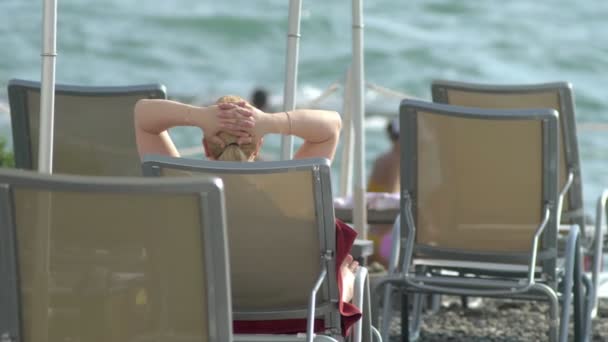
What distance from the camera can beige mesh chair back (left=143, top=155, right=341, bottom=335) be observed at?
3373 mm

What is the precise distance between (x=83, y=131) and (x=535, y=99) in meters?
1.64

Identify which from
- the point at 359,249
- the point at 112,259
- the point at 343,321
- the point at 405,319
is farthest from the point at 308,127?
the point at 405,319

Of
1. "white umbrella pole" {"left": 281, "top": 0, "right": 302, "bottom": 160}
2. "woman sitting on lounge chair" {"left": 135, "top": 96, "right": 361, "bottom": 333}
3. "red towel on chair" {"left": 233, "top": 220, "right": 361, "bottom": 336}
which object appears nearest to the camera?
"red towel on chair" {"left": 233, "top": 220, "right": 361, "bottom": 336}

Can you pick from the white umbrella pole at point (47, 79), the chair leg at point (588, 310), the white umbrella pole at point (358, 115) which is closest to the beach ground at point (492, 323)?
the chair leg at point (588, 310)

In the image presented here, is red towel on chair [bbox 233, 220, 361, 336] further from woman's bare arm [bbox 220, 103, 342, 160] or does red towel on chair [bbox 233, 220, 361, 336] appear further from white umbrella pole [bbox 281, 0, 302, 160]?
white umbrella pole [bbox 281, 0, 302, 160]

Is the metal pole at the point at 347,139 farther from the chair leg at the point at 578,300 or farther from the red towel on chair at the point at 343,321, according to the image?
the red towel on chair at the point at 343,321

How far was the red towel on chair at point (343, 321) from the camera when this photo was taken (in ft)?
11.6

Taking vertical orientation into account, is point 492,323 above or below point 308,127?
below

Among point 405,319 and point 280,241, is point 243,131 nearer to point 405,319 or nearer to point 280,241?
point 280,241

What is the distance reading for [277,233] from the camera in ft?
11.5

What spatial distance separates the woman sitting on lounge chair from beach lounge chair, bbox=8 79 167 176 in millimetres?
818

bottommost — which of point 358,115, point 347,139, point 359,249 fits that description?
point 359,249

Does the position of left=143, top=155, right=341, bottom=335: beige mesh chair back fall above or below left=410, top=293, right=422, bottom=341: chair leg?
above

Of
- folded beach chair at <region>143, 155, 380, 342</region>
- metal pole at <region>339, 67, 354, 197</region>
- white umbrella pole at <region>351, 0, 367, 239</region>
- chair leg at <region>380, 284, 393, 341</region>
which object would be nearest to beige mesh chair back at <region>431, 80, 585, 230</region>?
white umbrella pole at <region>351, 0, 367, 239</region>
